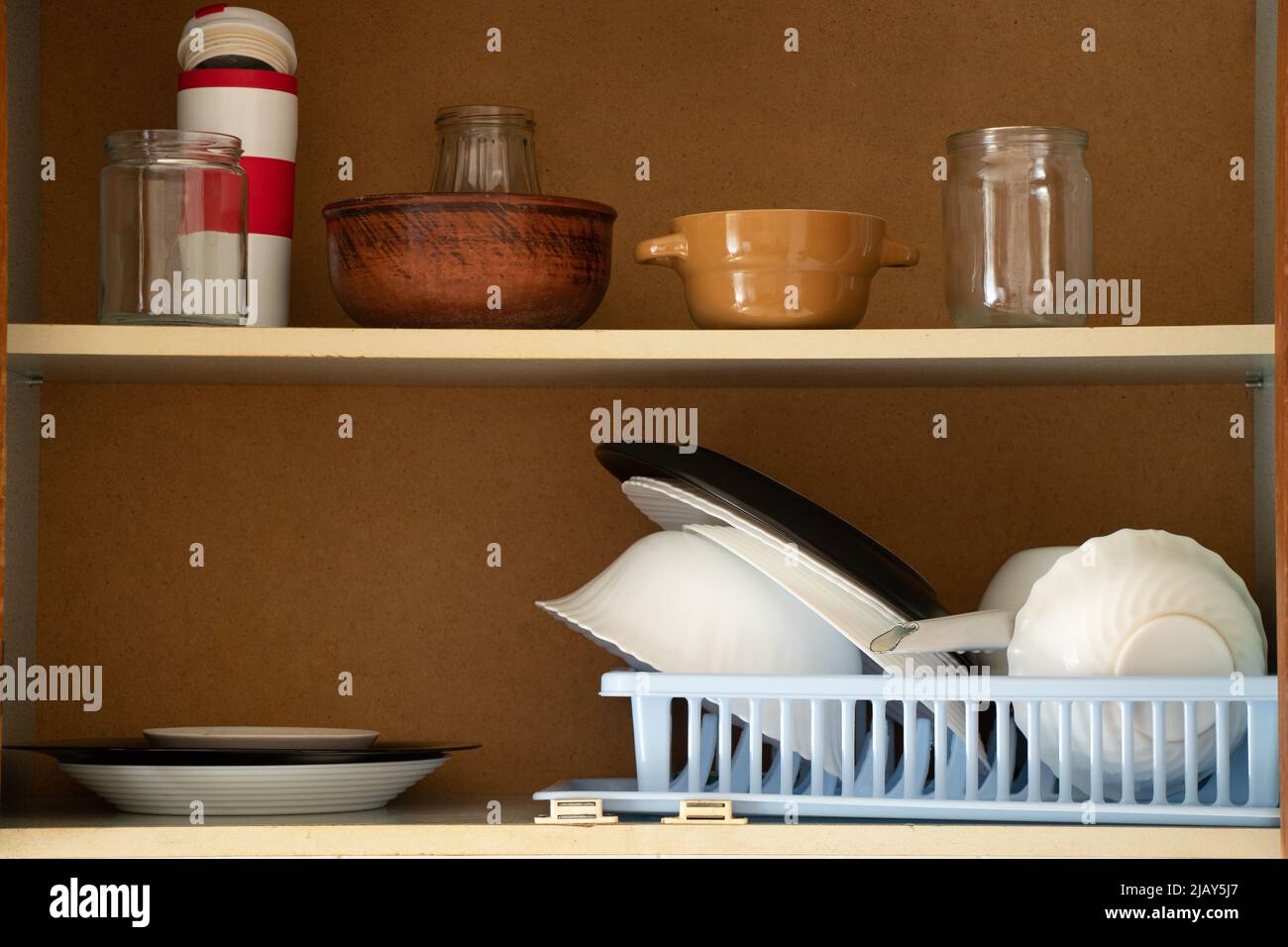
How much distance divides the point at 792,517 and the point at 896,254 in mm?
206

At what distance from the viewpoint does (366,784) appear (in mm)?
1036

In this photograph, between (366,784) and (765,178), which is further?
(765,178)

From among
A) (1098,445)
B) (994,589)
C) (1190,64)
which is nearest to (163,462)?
(994,589)

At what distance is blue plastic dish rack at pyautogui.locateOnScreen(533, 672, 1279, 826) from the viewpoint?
37.1 inches

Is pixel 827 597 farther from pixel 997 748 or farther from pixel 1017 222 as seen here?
pixel 1017 222

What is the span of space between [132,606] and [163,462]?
0.12 metres

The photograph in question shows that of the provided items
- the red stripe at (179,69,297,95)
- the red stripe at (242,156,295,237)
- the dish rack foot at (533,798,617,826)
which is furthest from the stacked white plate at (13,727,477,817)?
the red stripe at (179,69,297,95)

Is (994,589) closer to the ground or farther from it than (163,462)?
closer to the ground

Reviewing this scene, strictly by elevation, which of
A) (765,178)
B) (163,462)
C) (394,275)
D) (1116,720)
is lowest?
(1116,720)

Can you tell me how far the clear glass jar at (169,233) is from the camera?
103 cm

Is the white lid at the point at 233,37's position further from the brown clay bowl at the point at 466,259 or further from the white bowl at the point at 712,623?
the white bowl at the point at 712,623

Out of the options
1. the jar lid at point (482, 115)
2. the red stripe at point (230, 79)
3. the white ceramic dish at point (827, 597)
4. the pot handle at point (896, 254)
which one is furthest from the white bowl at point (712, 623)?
the red stripe at point (230, 79)

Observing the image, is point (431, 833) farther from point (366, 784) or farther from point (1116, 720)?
point (1116, 720)

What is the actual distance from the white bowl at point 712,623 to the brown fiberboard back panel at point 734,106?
299 millimetres
